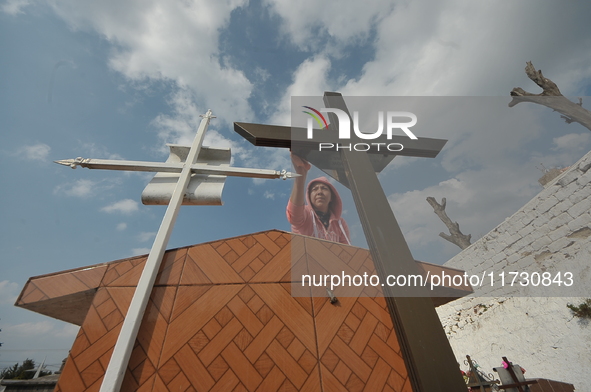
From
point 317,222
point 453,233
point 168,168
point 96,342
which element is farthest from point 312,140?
point 453,233

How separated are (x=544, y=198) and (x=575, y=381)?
10.3 feet

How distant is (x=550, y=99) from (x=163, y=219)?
36.8 ft

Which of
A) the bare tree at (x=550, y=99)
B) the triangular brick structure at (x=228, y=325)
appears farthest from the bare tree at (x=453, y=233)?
the triangular brick structure at (x=228, y=325)

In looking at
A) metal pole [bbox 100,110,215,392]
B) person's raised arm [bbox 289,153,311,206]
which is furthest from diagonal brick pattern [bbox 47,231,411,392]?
person's raised arm [bbox 289,153,311,206]

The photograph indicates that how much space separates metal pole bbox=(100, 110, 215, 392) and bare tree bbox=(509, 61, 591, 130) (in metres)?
10.3

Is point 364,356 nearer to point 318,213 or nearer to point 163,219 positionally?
point 163,219

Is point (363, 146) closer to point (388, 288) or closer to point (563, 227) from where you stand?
point (388, 288)

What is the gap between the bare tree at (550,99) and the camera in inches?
262

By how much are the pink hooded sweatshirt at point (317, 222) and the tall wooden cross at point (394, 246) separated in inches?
89.5

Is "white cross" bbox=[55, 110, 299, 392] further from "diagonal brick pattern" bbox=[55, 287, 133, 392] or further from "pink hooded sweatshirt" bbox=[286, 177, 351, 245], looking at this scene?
"pink hooded sweatshirt" bbox=[286, 177, 351, 245]

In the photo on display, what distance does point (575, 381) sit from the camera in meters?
3.69

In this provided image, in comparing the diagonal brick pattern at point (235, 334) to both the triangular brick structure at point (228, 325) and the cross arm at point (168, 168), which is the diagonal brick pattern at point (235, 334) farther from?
the cross arm at point (168, 168)

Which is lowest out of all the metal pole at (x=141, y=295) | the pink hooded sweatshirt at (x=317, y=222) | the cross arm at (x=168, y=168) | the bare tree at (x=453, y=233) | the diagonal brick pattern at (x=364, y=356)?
the diagonal brick pattern at (x=364, y=356)

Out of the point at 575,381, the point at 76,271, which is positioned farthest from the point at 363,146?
the point at 575,381
